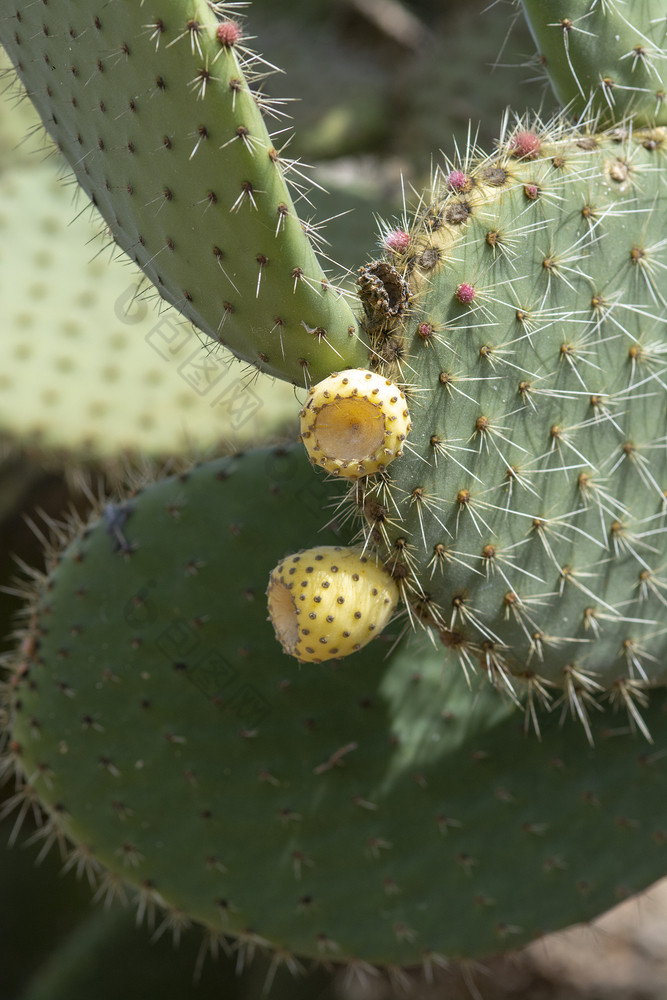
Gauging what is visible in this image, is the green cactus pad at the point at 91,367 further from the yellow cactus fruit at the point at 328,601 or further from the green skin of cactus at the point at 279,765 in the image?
the yellow cactus fruit at the point at 328,601

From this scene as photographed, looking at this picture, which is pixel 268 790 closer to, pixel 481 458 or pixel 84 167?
pixel 481 458

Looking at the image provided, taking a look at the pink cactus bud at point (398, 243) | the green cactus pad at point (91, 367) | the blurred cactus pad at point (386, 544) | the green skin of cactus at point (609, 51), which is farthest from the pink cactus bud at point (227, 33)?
the green cactus pad at point (91, 367)

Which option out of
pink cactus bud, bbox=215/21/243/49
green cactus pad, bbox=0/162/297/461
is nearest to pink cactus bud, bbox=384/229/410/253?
pink cactus bud, bbox=215/21/243/49

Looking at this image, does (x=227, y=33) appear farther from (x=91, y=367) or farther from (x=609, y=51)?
(x=91, y=367)

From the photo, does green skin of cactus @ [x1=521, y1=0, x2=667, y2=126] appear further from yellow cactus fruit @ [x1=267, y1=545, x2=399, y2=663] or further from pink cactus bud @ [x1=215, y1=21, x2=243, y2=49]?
yellow cactus fruit @ [x1=267, y1=545, x2=399, y2=663]

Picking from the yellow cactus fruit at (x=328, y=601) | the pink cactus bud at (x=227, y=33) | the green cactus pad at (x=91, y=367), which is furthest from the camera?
the green cactus pad at (x=91, y=367)

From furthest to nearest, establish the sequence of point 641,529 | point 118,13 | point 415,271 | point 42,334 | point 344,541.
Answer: point 42,334, point 344,541, point 641,529, point 415,271, point 118,13

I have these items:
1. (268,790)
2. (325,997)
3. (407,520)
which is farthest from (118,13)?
(325,997)
